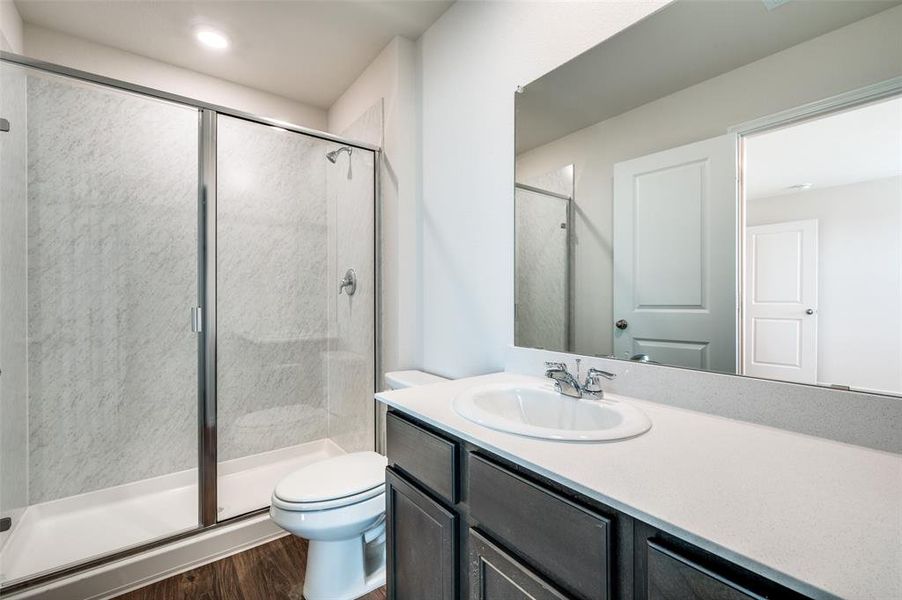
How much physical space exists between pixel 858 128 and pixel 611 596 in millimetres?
1043

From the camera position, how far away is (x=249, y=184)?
2.37 metres

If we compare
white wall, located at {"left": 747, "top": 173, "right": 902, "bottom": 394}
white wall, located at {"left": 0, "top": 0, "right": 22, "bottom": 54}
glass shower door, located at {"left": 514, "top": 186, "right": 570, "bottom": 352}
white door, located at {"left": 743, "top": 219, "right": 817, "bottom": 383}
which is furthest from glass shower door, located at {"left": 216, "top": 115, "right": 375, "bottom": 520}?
white wall, located at {"left": 747, "top": 173, "right": 902, "bottom": 394}

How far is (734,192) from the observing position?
1.00 meters

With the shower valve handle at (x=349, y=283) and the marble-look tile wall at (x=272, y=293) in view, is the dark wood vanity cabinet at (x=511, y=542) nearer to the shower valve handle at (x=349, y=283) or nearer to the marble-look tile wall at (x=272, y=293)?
the shower valve handle at (x=349, y=283)

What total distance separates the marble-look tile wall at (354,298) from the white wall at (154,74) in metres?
0.58

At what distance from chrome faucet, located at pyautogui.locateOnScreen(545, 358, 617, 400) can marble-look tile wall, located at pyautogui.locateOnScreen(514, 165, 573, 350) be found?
6.7 inches

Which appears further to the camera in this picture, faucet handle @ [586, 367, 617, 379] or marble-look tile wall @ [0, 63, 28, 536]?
marble-look tile wall @ [0, 63, 28, 536]

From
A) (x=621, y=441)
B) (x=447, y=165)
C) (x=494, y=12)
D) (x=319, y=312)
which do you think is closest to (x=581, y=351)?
(x=621, y=441)

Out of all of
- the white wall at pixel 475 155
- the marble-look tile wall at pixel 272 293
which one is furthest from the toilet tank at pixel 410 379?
the marble-look tile wall at pixel 272 293

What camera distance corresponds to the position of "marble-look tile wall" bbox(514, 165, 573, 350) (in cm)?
140

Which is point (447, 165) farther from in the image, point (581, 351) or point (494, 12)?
point (581, 351)

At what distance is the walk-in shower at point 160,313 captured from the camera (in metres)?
1.81

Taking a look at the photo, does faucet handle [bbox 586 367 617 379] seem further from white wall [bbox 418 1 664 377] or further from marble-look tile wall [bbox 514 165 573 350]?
white wall [bbox 418 1 664 377]

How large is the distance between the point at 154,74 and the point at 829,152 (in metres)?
3.08
